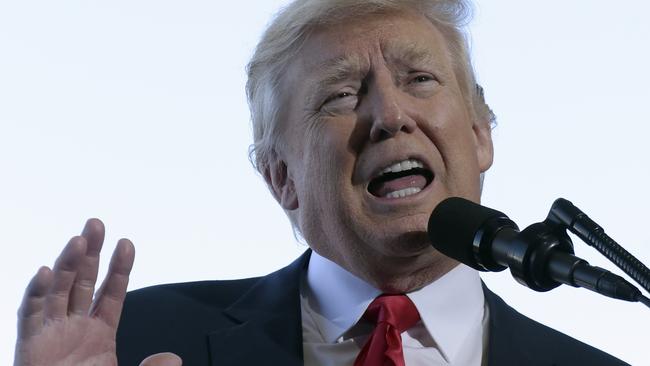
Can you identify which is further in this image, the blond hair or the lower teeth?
the blond hair

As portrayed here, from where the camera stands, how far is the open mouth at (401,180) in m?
2.10

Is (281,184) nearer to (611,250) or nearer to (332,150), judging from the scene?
(332,150)

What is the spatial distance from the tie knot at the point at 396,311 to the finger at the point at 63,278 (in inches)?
31.0

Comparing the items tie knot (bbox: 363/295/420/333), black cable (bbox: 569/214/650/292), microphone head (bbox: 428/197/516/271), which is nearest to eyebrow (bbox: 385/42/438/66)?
tie knot (bbox: 363/295/420/333)

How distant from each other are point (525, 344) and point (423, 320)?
25 centimetres

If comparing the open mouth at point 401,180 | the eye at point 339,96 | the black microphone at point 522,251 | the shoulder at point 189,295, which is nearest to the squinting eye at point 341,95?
the eye at point 339,96

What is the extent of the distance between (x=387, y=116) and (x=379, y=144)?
0.06 m

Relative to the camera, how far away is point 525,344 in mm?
2268

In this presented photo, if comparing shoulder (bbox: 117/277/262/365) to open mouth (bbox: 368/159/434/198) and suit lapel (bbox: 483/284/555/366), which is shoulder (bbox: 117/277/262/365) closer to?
open mouth (bbox: 368/159/434/198)

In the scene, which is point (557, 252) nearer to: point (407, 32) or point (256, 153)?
point (407, 32)

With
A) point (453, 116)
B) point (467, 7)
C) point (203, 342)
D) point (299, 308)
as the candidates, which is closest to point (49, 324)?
point (203, 342)

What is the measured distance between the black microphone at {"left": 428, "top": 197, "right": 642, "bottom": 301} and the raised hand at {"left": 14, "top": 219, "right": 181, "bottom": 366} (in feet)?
1.67

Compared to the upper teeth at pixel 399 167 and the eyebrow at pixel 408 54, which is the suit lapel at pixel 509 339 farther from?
the eyebrow at pixel 408 54

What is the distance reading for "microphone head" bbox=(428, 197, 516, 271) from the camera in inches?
58.4
